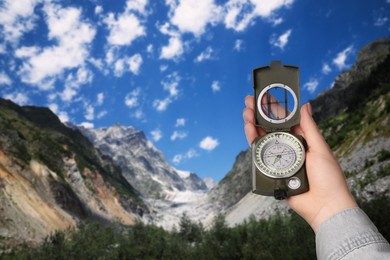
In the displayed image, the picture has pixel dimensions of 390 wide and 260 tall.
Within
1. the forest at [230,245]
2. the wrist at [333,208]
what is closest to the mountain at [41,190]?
the forest at [230,245]

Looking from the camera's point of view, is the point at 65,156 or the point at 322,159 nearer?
the point at 322,159

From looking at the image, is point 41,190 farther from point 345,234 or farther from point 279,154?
point 345,234

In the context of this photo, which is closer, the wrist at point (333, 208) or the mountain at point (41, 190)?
the wrist at point (333, 208)

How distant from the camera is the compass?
2758mm

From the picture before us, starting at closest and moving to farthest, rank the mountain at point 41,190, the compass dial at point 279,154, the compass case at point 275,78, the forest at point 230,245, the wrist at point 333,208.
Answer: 1. the wrist at point 333,208
2. the compass dial at point 279,154
3. the compass case at point 275,78
4. the forest at point 230,245
5. the mountain at point 41,190

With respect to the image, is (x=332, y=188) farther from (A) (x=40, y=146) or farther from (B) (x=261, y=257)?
(A) (x=40, y=146)

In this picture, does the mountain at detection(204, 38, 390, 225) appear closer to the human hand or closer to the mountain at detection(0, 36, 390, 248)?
the mountain at detection(0, 36, 390, 248)

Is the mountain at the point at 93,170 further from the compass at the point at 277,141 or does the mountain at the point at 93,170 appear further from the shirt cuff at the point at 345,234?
the shirt cuff at the point at 345,234

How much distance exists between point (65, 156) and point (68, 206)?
1897cm

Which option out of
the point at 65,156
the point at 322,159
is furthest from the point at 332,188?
Result: the point at 65,156

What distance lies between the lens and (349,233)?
2023 mm

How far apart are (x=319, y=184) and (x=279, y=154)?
37 centimetres

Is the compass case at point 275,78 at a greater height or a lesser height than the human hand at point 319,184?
greater

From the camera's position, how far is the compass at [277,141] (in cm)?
276
